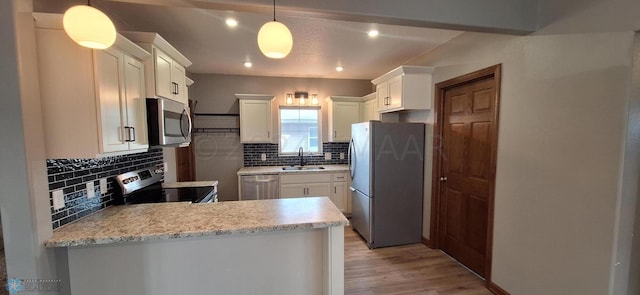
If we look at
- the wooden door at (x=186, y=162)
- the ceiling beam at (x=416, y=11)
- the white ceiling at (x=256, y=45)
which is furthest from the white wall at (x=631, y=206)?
the wooden door at (x=186, y=162)

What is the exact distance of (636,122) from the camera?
140 cm

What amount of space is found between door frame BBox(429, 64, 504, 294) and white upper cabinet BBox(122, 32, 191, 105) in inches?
109

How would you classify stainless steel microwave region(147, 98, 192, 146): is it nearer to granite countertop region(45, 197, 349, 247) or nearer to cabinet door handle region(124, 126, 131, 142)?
cabinet door handle region(124, 126, 131, 142)

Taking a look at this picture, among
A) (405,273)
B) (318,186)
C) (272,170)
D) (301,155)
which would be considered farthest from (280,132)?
(405,273)

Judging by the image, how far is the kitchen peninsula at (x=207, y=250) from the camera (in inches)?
56.8

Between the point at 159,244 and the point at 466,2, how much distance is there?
261cm

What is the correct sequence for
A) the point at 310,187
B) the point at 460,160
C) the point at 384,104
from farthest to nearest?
1. the point at 310,187
2. the point at 384,104
3. the point at 460,160

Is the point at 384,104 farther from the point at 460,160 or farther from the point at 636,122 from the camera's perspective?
the point at 636,122

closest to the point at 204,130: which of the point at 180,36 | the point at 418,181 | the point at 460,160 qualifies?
the point at 180,36

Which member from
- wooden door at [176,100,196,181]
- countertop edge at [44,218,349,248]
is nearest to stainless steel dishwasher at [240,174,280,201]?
wooden door at [176,100,196,181]

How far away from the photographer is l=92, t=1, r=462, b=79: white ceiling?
214 centimetres

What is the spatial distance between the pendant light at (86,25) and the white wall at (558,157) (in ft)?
8.66

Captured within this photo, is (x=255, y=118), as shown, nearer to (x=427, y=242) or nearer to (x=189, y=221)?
(x=189, y=221)

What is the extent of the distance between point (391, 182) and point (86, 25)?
295cm
